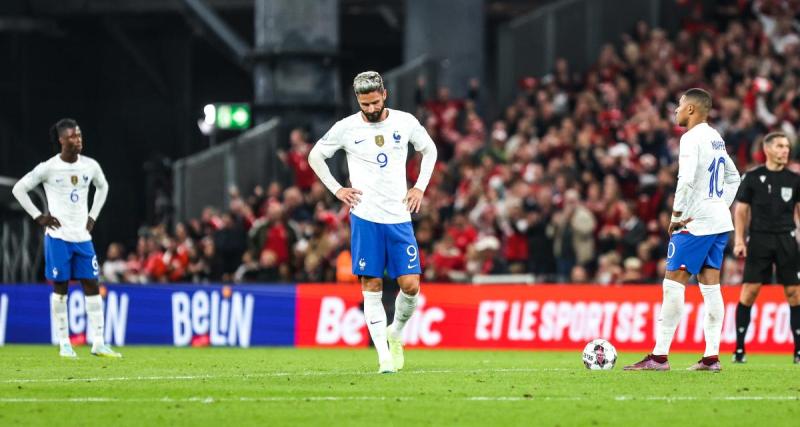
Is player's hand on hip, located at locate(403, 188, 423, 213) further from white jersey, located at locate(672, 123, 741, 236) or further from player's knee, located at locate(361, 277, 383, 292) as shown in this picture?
white jersey, located at locate(672, 123, 741, 236)

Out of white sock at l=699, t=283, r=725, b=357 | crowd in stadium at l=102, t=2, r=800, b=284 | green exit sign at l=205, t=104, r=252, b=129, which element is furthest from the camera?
green exit sign at l=205, t=104, r=252, b=129

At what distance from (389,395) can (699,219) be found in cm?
351

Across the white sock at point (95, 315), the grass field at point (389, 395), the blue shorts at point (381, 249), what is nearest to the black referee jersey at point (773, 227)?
the grass field at point (389, 395)

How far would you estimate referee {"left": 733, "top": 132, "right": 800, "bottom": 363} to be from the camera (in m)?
15.9

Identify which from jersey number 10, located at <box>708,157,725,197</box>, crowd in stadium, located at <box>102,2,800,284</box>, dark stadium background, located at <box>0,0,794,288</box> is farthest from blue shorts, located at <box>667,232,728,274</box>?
dark stadium background, located at <box>0,0,794,288</box>

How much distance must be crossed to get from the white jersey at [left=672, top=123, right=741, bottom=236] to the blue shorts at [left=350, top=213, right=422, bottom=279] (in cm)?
232

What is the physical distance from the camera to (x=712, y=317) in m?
13.2

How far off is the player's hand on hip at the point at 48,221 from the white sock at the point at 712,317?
24.3 feet

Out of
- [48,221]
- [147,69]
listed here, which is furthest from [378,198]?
[147,69]

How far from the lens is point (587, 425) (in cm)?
945

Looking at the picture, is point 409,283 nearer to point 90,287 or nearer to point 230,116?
point 90,287

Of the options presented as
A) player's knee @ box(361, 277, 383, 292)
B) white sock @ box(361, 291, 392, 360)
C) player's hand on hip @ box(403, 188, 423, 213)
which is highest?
player's hand on hip @ box(403, 188, 423, 213)

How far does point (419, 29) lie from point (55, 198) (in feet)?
60.0

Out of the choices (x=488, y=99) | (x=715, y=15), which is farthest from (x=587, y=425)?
(x=488, y=99)
